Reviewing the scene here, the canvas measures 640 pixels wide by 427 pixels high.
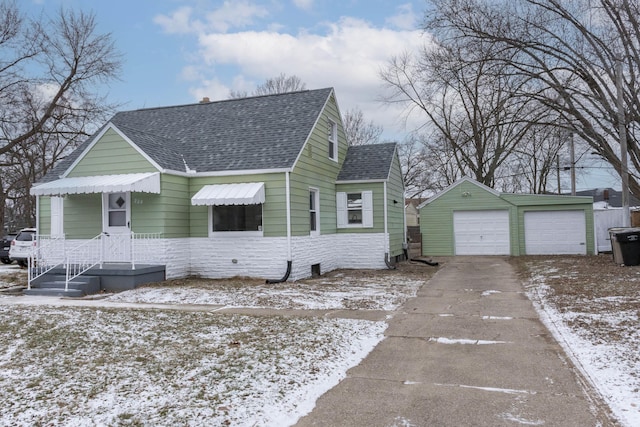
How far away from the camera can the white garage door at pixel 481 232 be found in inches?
826

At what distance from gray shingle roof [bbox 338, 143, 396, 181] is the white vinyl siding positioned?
0.56 m

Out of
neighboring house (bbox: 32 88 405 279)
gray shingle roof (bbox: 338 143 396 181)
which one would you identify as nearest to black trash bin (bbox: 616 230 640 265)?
gray shingle roof (bbox: 338 143 396 181)

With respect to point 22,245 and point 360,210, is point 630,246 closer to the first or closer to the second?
point 360,210

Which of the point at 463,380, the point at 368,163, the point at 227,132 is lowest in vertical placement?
the point at 463,380

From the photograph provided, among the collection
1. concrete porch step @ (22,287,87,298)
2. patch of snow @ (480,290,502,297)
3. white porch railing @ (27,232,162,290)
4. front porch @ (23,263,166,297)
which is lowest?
patch of snow @ (480,290,502,297)

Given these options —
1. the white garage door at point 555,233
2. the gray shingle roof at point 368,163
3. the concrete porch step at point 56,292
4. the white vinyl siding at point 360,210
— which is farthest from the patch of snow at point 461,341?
the white garage door at point 555,233

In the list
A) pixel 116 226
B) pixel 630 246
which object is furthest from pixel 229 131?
pixel 630 246

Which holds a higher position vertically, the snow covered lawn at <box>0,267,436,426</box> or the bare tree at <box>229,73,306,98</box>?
the bare tree at <box>229,73,306,98</box>

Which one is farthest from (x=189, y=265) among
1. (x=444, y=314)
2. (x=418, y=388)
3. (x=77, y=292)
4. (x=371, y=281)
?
(x=418, y=388)

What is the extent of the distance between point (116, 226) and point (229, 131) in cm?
450

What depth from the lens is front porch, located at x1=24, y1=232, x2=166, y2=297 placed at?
37.6 feet

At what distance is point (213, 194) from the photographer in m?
12.9

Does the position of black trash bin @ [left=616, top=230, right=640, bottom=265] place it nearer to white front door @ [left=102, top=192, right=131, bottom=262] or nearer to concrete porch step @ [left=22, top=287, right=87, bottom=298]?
white front door @ [left=102, top=192, right=131, bottom=262]

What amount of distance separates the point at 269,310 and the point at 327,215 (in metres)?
7.50
